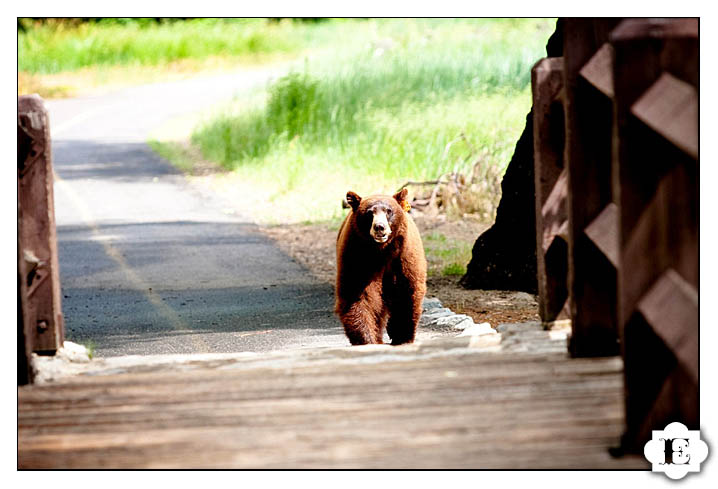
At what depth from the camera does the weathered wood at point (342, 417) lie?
3531 millimetres

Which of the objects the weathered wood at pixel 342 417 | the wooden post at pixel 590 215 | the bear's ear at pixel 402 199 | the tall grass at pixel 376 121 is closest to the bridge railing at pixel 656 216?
the weathered wood at pixel 342 417

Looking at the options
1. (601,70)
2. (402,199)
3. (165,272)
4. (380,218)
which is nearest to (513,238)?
(402,199)

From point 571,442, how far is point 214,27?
3775 centimetres

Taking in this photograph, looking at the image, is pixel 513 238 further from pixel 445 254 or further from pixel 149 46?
pixel 149 46

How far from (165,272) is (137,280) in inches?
18.7

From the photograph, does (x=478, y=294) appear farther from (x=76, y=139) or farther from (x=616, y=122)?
(x=76, y=139)

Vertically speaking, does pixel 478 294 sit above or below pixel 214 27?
below

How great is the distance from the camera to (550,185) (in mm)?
5457

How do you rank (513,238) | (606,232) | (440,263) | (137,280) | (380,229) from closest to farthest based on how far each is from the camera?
(606,232) < (380,229) < (513,238) < (137,280) < (440,263)

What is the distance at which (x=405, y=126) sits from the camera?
1964 centimetres

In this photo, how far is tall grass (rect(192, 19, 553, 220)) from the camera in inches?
682

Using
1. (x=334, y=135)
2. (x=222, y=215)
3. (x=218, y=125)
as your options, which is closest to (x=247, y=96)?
(x=218, y=125)

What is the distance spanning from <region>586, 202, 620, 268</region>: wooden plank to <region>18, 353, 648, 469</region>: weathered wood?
473 millimetres

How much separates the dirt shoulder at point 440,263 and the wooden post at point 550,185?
4039mm
